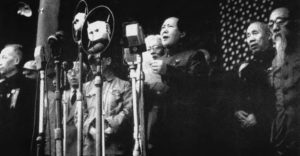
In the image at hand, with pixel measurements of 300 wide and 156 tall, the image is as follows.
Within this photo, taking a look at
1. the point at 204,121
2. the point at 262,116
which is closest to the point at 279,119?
the point at 262,116

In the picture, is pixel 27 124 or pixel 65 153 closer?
pixel 65 153

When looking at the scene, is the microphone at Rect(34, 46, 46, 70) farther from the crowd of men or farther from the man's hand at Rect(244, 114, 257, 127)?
the man's hand at Rect(244, 114, 257, 127)

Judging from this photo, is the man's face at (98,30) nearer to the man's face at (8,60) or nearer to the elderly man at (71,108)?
the elderly man at (71,108)

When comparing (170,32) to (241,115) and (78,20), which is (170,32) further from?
(78,20)

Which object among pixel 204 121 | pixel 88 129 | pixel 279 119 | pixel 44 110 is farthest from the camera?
pixel 44 110

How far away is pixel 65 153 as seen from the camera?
6348 mm

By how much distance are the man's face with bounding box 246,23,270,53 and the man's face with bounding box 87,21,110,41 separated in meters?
1.79

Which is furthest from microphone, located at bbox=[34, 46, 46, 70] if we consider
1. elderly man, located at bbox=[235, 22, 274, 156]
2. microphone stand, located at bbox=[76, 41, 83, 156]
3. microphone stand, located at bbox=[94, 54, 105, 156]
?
elderly man, located at bbox=[235, 22, 274, 156]

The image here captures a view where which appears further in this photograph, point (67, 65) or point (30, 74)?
point (30, 74)

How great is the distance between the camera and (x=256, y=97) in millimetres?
5219

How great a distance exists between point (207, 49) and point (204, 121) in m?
0.78

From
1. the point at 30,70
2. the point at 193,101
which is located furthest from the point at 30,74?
the point at 193,101

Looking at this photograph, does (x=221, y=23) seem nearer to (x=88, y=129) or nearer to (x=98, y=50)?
(x=98, y=50)

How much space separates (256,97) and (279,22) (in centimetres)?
79
